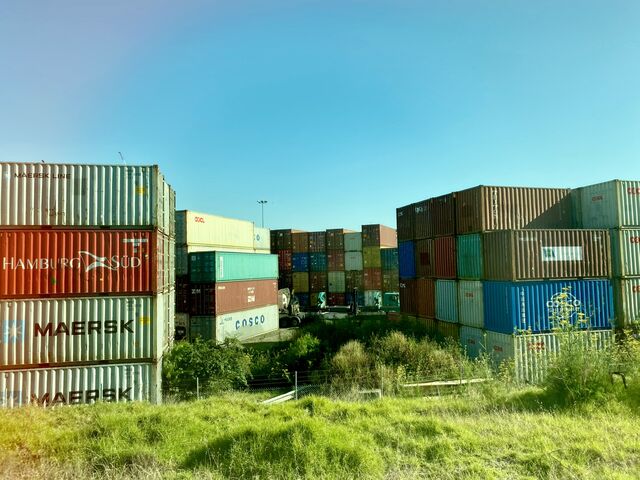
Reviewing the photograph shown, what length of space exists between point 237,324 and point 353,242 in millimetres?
25444

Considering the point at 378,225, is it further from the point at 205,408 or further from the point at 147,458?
the point at 147,458

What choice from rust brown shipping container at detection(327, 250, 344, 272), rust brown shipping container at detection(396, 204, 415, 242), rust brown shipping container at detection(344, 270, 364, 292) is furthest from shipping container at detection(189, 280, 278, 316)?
rust brown shipping container at detection(344, 270, 364, 292)

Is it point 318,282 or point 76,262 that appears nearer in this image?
point 76,262

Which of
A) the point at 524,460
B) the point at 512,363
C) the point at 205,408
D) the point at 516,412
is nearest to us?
the point at 524,460

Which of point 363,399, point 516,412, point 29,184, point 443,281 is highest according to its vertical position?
point 29,184

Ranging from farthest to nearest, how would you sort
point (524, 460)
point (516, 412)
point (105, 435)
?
1. point (516, 412)
2. point (105, 435)
3. point (524, 460)

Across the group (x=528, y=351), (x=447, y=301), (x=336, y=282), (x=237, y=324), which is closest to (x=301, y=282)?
(x=336, y=282)

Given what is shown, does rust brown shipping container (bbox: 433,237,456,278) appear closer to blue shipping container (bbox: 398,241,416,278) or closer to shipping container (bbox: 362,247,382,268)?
blue shipping container (bbox: 398,241,416,278)

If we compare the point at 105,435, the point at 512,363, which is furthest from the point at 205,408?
the point at 512,363

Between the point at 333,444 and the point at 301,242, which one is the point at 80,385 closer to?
the point at 333,444

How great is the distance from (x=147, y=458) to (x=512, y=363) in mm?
12652

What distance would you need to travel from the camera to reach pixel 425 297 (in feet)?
71.0

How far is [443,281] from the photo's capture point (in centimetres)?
1997

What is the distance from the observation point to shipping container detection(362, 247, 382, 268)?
47.6m
